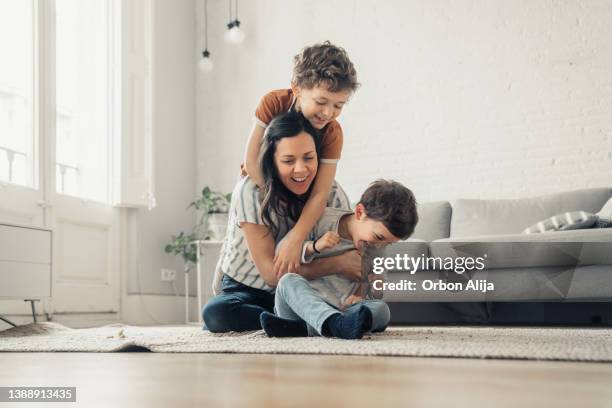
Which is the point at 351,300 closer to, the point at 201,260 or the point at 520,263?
the point at 520,263

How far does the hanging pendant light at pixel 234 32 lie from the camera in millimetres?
5371

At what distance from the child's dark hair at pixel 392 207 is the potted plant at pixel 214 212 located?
10.5 feet

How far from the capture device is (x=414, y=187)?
16.0 feet

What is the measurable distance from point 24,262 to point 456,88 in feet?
9.91

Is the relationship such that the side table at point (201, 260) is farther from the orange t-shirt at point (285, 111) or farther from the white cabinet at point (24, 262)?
the orange t-shirt at point (285, 111)

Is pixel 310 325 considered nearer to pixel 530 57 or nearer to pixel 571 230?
pixel 571 230

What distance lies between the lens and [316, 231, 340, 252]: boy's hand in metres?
1.86

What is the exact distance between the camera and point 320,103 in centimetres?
190

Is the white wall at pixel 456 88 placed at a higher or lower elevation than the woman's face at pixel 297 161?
higher

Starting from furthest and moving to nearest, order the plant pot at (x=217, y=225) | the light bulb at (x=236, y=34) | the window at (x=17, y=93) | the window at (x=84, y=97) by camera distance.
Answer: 1. the light bulb at (x=236, y=34)
2. the plant pot at (x=217, y=225)
3. the window at (x=84, y=97)
4. the window at (x=17, y=93)

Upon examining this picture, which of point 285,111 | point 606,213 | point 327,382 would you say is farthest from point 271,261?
point 606,213

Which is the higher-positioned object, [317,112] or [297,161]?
[317,112]

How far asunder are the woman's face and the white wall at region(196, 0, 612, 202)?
294cm

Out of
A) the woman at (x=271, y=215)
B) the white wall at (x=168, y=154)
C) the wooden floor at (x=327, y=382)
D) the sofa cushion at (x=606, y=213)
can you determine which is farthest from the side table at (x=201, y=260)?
the wooden floor at (x=327, y=382)
